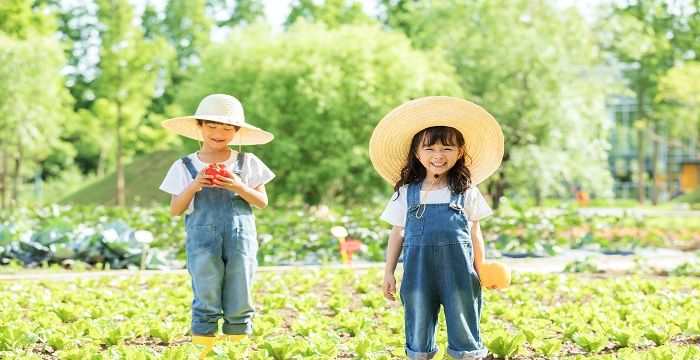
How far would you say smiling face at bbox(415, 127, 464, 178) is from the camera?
3.88 metres

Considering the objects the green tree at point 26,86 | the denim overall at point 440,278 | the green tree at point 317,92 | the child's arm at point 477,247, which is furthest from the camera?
the green tree at point 26,86

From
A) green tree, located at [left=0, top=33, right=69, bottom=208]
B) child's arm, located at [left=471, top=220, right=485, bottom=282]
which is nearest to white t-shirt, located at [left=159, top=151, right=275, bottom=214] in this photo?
child's arm, located at [left=471, top=220, right=485, bottom=282]

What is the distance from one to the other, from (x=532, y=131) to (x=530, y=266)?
41.9 ft

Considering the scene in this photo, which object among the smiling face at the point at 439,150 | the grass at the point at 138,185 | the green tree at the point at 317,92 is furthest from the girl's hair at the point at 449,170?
the grass at the point at 138,185

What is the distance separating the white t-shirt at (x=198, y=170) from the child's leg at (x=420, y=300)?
975 millimetres

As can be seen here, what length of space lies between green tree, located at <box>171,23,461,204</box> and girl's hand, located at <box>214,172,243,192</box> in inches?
522

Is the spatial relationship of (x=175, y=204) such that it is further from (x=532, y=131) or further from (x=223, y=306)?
(x=532, y=131)

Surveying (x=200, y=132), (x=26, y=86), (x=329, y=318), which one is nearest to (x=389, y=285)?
(x=200, y=132)

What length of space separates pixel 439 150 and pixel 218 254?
1.24m

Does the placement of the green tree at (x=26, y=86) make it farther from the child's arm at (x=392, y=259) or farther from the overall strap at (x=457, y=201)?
the overall strap at (x=457, y=201)

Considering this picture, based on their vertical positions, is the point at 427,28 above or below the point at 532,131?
above

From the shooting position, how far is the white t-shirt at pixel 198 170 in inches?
174

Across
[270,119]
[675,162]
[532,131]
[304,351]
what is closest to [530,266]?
[304,351]

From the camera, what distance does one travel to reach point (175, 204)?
4.34 metres
